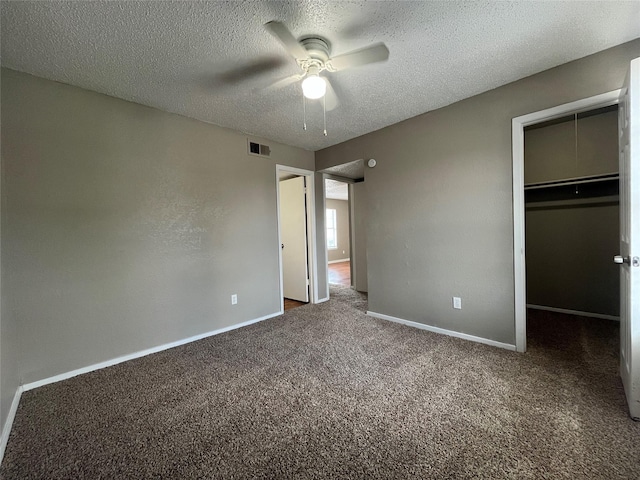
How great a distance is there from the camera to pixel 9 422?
1622 mm

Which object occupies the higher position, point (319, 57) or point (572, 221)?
point (319, 57)

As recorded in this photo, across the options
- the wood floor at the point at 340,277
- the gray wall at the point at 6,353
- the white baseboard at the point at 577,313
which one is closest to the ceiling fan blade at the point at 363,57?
the gray wall at the point at 6,353

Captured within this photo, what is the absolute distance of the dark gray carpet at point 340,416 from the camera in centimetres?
131

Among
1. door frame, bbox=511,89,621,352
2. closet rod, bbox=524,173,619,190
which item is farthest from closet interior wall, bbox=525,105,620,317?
door frame, bbox=511,89,621,352

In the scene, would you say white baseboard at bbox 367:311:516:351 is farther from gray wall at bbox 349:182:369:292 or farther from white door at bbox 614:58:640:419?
gray wall at bbox 349:182:369:292

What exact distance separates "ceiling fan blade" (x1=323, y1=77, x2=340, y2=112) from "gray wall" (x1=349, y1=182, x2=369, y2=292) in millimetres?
2309

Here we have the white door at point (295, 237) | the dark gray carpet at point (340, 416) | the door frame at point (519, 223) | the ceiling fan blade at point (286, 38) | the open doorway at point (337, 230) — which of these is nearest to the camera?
the dark gray carpet at point (340, 416)

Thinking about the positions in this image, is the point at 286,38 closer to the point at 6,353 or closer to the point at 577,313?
the point at 6,353

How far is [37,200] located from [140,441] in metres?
1.96

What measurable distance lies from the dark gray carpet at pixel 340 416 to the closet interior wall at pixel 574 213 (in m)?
1.04

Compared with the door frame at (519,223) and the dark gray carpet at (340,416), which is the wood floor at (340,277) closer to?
the dark gray carpet at (340,416)

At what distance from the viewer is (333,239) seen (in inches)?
389

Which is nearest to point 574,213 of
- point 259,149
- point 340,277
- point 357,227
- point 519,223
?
point 519,223

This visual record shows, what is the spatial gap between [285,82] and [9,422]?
118 inches
